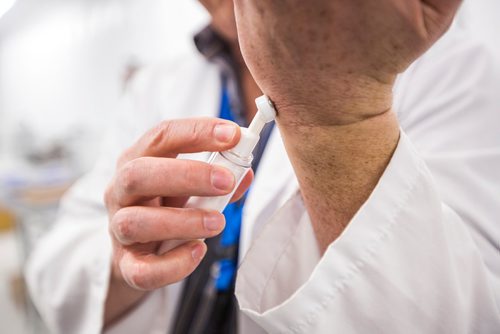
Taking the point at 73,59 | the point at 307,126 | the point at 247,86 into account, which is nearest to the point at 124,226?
the point at 307,126

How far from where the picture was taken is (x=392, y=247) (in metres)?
0.31

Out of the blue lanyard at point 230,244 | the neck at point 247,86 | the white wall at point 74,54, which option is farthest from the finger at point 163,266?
the white wall at point 74,54

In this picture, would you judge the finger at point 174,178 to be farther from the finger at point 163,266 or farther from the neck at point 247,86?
the neck at point 247,86

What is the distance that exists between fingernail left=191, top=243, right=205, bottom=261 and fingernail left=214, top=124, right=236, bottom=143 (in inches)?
4.4

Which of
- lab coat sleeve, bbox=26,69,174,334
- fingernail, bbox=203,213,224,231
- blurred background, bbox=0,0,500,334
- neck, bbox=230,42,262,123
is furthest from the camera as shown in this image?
blurred background, bbox=0,0,500,334

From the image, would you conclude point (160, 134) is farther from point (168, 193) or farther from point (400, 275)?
point (400, 275)

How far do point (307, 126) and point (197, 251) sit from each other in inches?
6.4

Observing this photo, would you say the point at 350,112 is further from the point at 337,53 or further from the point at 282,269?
the point at 282,269

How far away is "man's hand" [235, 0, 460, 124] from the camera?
0.70 feet

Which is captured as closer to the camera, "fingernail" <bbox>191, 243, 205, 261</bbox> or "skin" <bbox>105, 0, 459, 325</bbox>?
"skin" <bbox>105, 0, 459, 325</bbox>

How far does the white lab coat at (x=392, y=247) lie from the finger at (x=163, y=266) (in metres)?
0.07

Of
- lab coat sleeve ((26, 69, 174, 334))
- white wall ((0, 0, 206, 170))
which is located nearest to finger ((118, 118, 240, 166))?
lab coat sleeve ((26, 69, 174, 334))

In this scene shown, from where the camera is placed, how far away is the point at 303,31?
22cm

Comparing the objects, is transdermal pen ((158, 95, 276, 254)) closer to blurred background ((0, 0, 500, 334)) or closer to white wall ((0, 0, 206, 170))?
blurred background ((0, 0, 500, 334))
